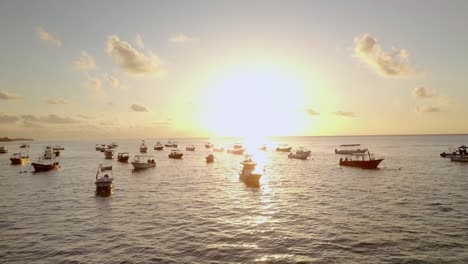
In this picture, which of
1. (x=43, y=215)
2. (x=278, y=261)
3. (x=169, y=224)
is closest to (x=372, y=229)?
(x=278, y=261)

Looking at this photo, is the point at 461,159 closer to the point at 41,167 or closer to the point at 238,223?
the point at 238,223

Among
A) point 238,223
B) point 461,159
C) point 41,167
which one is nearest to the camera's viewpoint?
point 238,223

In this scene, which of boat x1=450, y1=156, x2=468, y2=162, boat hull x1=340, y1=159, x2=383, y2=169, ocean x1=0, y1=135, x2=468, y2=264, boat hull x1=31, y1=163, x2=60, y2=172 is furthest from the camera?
boat x1=450, y1=156, x2=468, y2=162

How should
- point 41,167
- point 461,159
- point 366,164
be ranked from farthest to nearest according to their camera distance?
point 461,159 → point 366,164 → point 41,167

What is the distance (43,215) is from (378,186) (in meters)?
59.1

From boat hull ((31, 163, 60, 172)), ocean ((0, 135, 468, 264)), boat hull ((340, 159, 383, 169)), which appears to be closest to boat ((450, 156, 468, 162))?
boat hull ((340, 159, 383, 169))

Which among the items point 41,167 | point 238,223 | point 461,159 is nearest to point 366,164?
point 461,159

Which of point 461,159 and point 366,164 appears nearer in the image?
point 366,164

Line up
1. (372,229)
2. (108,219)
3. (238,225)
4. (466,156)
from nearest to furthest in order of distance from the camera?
(372,229) → (238,225) → (108,219) → (466,156)

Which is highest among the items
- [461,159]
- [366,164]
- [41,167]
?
[41,167]

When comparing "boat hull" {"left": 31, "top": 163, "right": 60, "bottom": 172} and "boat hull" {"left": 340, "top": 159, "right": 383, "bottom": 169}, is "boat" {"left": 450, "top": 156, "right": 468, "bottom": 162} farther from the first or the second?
"boat hull" {"left": 31, "top": 163, "right": 60, "bottom": 172}

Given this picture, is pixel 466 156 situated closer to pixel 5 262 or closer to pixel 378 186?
pixel 378 186

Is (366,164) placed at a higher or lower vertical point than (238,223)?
higher

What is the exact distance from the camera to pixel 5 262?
26.3 metres
